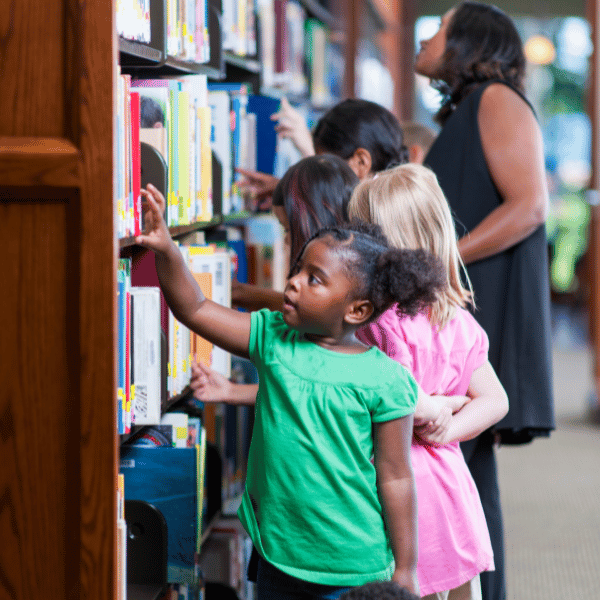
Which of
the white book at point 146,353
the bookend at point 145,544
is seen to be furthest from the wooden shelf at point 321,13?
the bookend at point 145,544

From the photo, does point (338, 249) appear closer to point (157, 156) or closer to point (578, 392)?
point (157, 156)

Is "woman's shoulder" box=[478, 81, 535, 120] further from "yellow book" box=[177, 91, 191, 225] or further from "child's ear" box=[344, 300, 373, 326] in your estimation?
"child's ear" box=[344, 300, 373, 326]

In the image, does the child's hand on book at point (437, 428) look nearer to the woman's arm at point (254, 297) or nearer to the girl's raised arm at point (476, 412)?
the girl's raised arm at point (476, 412)

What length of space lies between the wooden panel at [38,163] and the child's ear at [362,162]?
1.05m

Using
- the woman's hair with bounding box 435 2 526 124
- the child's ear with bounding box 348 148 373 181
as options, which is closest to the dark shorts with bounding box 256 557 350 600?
the child's ear with bounding box 348 148 373 181

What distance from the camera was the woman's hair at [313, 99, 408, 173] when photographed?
2.10m

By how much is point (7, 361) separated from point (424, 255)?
611 mm

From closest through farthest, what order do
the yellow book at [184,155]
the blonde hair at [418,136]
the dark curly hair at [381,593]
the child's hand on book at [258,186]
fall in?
the dark curly hair at [381,593] < the yellow book at [184,155] < the child's hand on book at [258,186] < the blonde hair at [418,136]

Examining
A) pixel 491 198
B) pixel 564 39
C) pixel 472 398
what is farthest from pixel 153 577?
pixel 564 39

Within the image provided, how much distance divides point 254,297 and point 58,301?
37.6 inches

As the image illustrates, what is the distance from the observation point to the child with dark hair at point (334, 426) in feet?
4.13

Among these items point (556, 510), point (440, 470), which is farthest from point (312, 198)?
point (556, 510)

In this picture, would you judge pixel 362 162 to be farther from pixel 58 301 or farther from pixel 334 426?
pixel 58 301

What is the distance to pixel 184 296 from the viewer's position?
1316 mm
